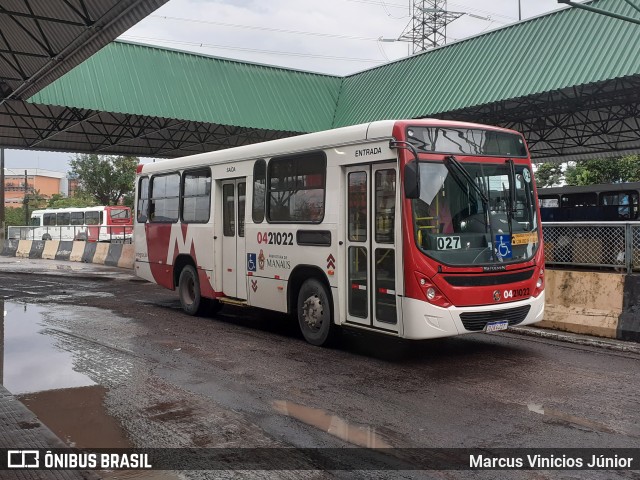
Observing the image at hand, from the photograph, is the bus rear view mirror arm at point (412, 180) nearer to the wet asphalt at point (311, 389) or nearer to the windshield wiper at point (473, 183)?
the windshield wiper at point (473, 183)

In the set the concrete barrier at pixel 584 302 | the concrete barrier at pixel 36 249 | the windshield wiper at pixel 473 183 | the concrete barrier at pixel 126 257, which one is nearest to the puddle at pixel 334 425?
the windshield wiper at pixel 473 183

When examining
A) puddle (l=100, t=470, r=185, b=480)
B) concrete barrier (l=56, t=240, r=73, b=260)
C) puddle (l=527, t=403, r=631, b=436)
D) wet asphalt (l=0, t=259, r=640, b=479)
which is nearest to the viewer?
puddle (l=100, t=470, r=185, b=480)

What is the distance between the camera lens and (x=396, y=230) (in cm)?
790

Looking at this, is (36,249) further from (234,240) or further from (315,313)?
(315,313)

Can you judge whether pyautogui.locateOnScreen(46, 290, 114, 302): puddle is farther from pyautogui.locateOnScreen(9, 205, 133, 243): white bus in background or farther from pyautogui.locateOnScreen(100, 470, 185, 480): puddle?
pyautogui.locateOnScreen(100, 470, 185, 480): puddle

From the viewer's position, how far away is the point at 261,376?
24.8 ft

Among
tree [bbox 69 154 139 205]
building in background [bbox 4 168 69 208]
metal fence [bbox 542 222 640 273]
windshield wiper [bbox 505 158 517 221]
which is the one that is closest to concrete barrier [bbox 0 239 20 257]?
tree [bbox 69 154 139 205]

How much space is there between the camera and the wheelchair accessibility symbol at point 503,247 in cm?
820

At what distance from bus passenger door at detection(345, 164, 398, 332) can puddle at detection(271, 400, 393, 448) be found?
84.0 inches

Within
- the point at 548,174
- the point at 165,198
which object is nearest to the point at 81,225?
the point at 165,198

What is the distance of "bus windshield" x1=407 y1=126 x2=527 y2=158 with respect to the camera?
799 cm

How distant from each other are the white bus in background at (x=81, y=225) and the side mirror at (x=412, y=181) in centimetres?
1970

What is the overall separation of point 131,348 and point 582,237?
787 cm

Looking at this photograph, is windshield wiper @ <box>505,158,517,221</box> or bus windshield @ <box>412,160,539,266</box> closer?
bus windshield @ <box>412,160,539,266</box>
